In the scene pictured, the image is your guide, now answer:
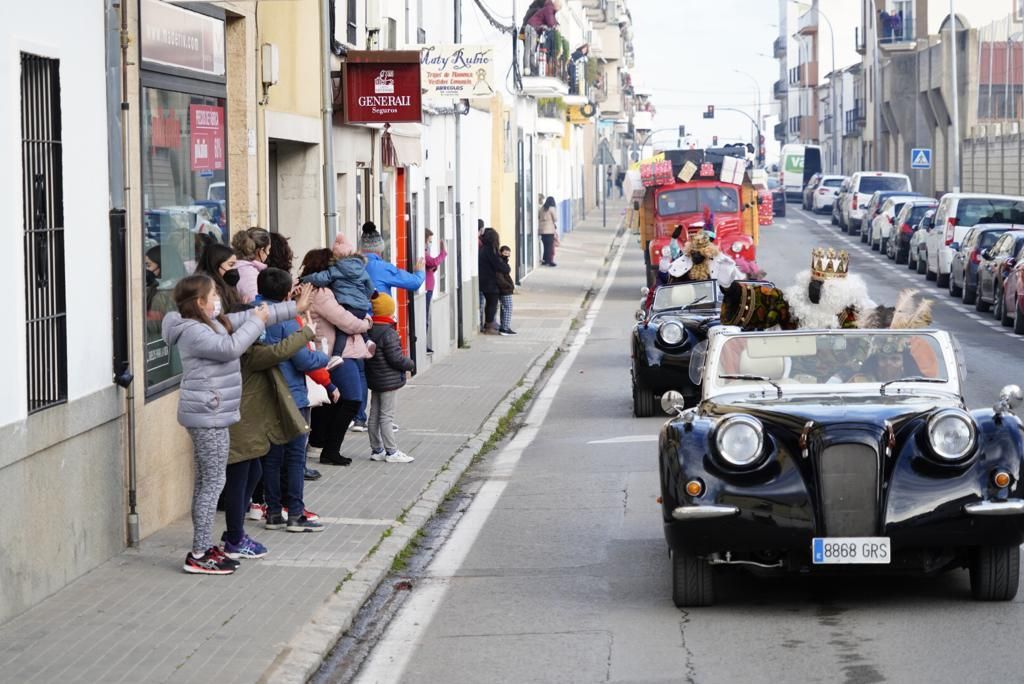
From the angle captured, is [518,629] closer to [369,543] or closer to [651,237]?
[369,543]

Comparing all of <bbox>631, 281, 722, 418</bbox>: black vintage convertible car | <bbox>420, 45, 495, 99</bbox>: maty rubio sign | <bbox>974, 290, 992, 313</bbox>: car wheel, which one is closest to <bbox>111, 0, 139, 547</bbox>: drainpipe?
<bbox>631, 281, 722, 418</bbox>: black vintage convertible car

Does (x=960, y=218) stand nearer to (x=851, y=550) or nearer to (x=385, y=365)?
→ (x=385, y=365)

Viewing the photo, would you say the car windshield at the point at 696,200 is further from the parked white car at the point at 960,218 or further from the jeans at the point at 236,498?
the jeans at the point at 236,498

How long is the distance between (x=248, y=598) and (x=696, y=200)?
2880 centimetres

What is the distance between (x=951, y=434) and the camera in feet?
27.6

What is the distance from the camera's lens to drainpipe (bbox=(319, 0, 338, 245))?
16.4 meters

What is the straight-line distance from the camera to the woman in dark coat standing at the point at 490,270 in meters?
28.2

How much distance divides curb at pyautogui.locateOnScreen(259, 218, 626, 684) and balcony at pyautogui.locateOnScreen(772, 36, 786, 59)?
166189 millimetres

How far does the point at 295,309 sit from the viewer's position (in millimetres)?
10047

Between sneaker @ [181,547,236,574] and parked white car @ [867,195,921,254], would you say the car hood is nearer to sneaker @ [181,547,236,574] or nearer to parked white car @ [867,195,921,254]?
sneaker @ [181,547,236,574]

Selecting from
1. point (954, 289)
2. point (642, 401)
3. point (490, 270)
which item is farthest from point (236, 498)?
point (954, 289)

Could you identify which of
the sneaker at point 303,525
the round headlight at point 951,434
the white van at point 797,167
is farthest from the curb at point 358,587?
the white van at point 797,167

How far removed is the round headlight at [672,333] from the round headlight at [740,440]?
30.3 ft

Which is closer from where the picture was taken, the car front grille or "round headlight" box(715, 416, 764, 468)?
the car front grille
